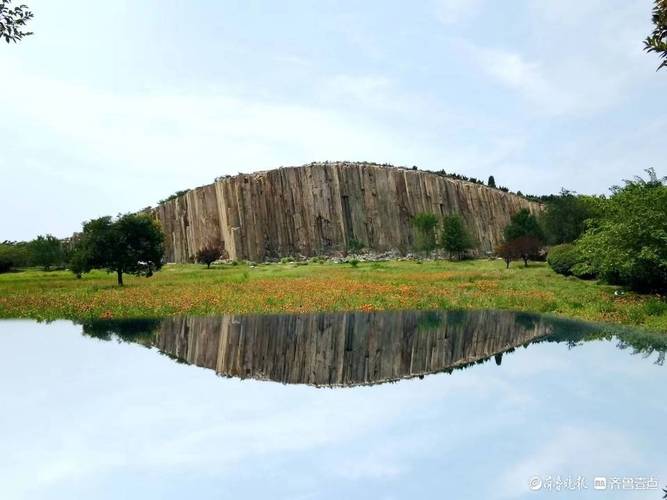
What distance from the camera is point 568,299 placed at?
91.1 feet

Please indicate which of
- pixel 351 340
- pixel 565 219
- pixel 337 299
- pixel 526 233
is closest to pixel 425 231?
pixel 526 233

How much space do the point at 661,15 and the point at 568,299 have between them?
2123 cm

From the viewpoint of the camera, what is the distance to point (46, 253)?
67.7m

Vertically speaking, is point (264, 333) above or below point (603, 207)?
below

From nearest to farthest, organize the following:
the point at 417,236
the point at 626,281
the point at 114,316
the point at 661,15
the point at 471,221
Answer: the point at 661,15
the point at 114,316
the point at 626,281
the point at 417,236
the point at 471,221

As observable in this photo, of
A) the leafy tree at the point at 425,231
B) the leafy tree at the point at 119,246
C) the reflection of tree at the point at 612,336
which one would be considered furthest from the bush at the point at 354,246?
the reflection of tree at the point at 612,336

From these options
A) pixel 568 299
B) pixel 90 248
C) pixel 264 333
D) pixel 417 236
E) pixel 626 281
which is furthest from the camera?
pixel 417 236

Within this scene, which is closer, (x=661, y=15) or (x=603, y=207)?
(x=661, y=15)

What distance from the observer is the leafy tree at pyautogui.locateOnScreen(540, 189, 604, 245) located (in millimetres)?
56281

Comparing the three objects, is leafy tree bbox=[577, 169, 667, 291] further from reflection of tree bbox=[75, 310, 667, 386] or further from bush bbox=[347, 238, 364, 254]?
bush bbox=[347, 238, 364, 254]

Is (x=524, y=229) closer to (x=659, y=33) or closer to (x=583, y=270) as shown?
(x=583, y=270)

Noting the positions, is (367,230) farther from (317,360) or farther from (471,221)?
(317,360)

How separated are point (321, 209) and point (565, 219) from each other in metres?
41.1

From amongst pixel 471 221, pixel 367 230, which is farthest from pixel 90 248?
pixel 471 221
